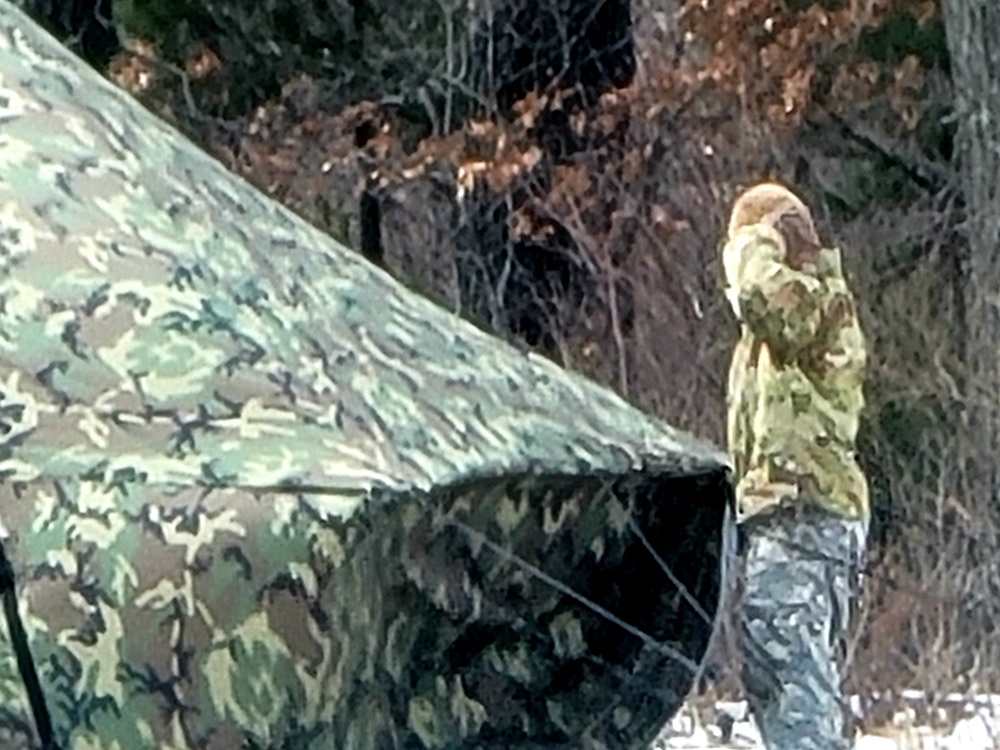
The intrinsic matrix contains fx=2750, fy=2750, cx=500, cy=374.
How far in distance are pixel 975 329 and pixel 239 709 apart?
10979 mm

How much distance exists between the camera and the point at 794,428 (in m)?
7.73

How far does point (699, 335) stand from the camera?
45.3 ft

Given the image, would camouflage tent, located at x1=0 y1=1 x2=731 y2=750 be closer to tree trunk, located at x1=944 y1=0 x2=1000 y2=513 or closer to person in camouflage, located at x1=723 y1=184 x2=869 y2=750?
person in camouflage, located at x1=723 y1=184 x2=869 y2=750

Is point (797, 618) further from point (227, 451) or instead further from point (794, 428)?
point (227, 451)

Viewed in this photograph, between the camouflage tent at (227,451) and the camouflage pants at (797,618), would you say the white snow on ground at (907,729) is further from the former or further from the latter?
the camouflage tent at (227,451)

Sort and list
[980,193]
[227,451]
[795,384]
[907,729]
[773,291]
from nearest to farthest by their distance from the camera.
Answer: [227,451]
[773,291]
[795,384]
[907,729]
[980,193]

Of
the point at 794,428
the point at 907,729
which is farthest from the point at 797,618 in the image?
the point at 907,729

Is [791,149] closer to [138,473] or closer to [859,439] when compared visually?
[859,439]

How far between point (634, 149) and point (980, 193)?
1.83 metres

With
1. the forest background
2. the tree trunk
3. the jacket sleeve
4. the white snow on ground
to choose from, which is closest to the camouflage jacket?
the jacket sleeve

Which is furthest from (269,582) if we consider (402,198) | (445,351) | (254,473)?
(402,198)

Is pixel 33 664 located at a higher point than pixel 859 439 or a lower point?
higher

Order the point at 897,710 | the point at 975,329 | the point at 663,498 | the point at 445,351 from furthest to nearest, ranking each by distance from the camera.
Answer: the point at 975,329 → the point at 897,710 → the point at 663,498 → the point at 445,351

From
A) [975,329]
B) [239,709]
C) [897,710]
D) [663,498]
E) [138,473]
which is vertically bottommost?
[897,710]
